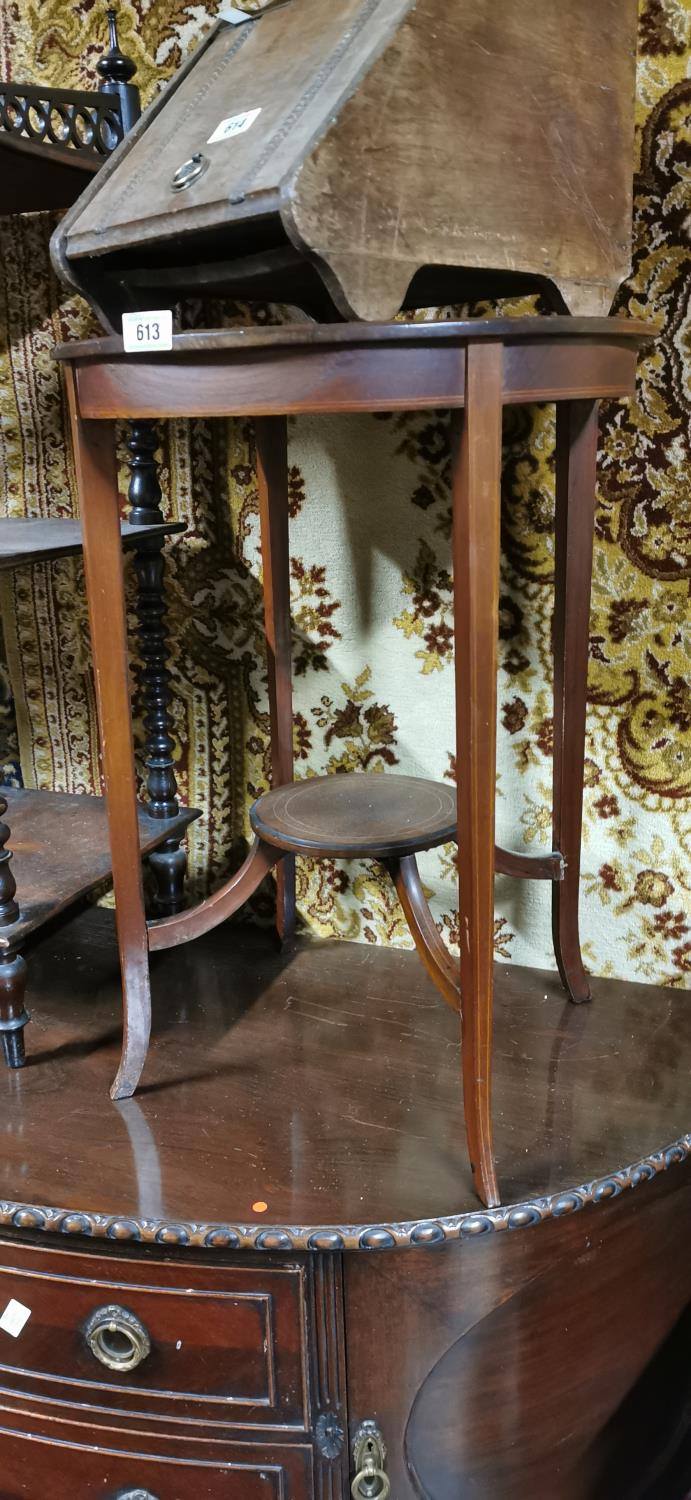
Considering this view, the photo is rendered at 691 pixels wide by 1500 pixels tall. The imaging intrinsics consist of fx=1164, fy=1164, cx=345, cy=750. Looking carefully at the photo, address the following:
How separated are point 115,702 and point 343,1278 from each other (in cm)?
57

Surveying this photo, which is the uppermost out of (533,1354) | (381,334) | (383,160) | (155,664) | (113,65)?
(113,65)

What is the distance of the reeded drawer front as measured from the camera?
105 cm

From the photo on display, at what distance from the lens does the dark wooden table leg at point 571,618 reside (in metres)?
1.19

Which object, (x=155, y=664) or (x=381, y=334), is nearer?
(x=381, y=334)

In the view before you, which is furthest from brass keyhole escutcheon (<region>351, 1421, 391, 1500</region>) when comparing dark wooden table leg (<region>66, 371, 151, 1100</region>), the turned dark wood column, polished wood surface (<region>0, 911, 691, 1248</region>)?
the turned dark wood column

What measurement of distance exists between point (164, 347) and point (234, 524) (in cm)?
59

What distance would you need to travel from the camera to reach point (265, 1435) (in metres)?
1.07

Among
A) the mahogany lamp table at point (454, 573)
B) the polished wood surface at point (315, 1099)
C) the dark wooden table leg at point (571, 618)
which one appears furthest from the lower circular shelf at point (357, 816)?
the polished wood surface at point (315, 1099)

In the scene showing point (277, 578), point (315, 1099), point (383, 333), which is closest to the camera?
point (383, 333)

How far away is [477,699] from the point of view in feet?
3.06

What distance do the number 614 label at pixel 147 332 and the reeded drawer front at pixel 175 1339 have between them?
0.79m

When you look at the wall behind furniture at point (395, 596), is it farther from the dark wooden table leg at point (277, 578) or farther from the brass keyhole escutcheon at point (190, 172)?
the brass keyhole escutcheon at point (190, 172)

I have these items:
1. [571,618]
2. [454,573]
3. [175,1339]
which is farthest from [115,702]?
[175,1339]

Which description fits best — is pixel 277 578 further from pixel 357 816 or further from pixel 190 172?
pixel 190 172
